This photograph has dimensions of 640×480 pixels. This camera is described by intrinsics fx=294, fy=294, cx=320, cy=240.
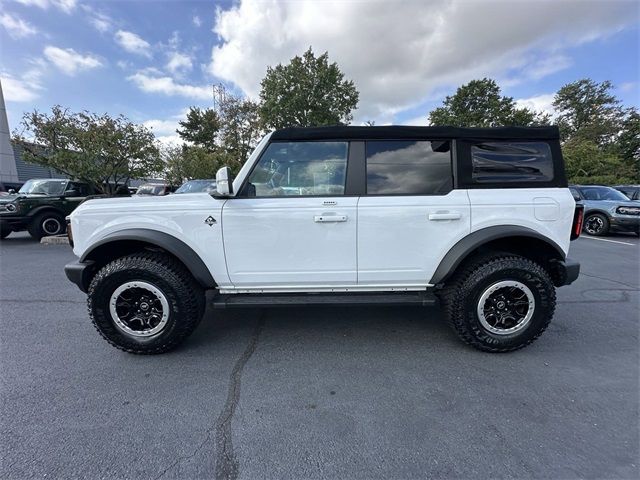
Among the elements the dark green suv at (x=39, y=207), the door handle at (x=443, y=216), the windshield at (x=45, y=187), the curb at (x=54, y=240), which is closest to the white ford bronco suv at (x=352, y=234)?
the door handle at (x=443, y=216)

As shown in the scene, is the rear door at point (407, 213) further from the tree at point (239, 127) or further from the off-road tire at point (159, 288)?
the tree at point (239, 127)

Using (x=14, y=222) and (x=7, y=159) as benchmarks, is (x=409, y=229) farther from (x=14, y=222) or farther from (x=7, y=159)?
(x=7, y=159)

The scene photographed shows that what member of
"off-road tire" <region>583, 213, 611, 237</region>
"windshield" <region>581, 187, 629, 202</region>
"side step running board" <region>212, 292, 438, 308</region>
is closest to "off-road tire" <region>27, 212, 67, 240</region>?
"side step running board" <region>212, 292, 438, 308</region>

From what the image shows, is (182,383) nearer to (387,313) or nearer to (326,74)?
(387,313)

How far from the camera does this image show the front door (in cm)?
262

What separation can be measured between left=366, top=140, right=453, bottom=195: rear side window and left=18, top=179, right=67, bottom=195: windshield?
1013 cm

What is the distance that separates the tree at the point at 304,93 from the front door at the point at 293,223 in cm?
2564

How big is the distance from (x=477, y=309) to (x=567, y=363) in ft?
2.94

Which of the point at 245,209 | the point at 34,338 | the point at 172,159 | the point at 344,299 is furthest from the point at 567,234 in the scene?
the point at 172,159

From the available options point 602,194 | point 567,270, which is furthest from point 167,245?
point 602,194

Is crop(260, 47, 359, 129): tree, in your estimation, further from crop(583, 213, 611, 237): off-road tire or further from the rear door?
the rear door

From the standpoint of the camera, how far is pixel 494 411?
2.03 meters

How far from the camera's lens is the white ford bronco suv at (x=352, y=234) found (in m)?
2.63

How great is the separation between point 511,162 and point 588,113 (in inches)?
2084
